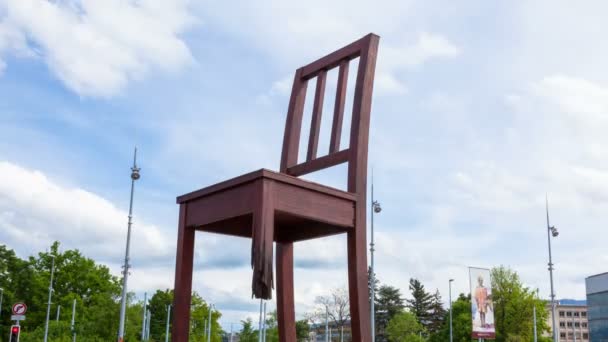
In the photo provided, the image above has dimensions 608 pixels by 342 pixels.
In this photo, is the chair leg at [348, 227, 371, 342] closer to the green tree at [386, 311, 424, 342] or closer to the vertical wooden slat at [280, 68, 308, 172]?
the vertical wooden slat at [280, 68, 308, 172]

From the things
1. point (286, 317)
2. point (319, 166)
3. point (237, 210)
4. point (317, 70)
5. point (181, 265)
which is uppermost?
point (317, 70)

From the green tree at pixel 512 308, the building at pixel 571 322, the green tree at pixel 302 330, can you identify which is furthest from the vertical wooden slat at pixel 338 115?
the building at pixel 571 322

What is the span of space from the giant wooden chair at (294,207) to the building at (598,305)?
142 ft

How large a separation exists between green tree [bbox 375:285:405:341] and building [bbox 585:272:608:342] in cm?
1698

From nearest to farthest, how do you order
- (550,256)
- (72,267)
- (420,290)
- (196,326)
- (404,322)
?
1. (550,256)
2. (72,267)
3. (196,326)
4. (404,322)
5. (420,290)

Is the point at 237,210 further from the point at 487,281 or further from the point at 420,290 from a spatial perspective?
the point at 420,290

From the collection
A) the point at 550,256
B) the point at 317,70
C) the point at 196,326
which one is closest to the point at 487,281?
the point at 550,256

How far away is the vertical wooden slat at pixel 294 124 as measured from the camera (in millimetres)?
5219

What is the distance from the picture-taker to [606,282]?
43312 millimetres

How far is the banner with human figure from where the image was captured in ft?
59.8

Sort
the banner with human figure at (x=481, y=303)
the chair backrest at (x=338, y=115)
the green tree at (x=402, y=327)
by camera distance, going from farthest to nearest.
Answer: the green tree at (x=402, y=327) → the banner with human figure at (x=481, y=303) → the chair backrest at (x=338, y=115)

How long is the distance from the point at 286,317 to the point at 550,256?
15280mm

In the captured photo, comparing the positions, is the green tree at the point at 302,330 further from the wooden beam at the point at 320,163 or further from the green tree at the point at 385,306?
the wooden beam at the point at 320,163

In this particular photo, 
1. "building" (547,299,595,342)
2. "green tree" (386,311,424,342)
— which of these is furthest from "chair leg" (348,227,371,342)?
"building" (547,299,595,342)
